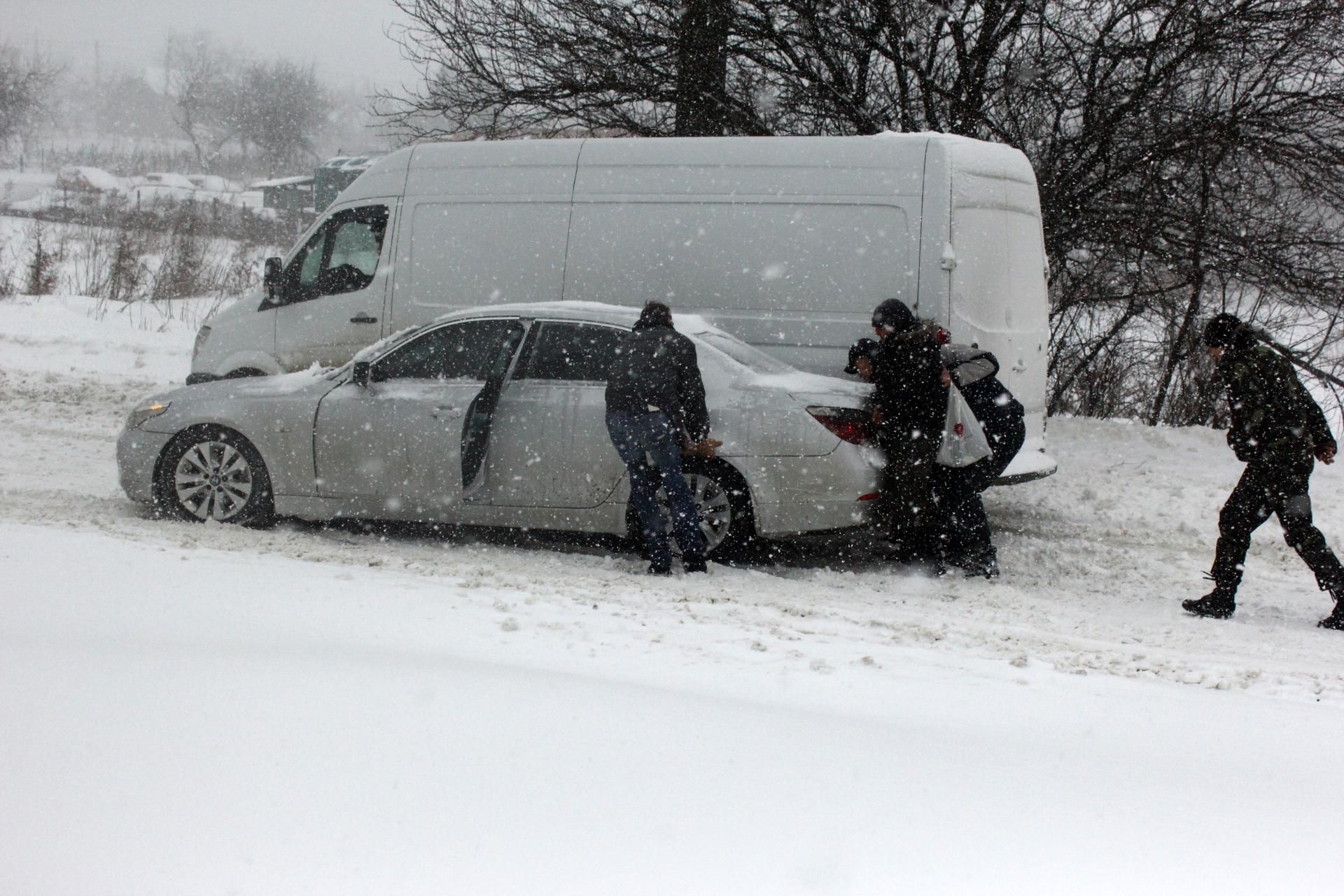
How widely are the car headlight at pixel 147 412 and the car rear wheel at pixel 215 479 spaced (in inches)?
8.7

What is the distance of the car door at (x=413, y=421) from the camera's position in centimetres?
712

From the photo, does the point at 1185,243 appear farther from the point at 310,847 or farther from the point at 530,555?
the point at 310,847

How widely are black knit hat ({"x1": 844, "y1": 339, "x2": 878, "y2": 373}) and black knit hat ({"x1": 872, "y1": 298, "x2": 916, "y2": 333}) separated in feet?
0.49

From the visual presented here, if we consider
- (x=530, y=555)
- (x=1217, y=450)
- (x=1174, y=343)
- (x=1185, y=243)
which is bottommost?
(x=530, y=555)

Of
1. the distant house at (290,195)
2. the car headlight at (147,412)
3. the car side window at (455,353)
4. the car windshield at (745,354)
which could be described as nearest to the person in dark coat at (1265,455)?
the car windshield at (745,354)

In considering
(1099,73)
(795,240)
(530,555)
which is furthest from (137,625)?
(1099,73)

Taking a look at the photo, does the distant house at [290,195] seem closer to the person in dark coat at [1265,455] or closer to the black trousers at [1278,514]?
the person in dark coat at [1265,455]

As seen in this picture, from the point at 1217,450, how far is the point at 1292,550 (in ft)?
9.46

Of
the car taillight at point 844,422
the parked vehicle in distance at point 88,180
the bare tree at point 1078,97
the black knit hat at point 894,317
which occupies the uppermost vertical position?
the parked vehicle in distance at point 88,180

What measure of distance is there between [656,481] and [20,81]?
2878cm

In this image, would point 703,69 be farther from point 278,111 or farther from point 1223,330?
point 278,111

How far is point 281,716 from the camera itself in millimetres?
3068

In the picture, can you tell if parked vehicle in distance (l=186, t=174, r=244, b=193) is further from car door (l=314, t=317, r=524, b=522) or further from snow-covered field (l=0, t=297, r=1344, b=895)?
snow-covered field (l=0, t=297, r=1344, b=895)

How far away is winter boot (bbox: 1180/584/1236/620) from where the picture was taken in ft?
20.7
